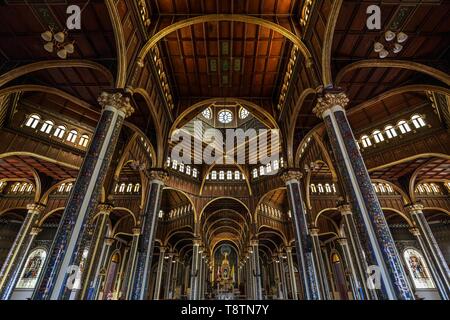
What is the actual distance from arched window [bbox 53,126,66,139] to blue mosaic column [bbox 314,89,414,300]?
19.1 meters

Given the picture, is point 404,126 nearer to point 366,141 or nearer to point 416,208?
point 366,141

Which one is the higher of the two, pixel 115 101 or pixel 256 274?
pixel 115 101

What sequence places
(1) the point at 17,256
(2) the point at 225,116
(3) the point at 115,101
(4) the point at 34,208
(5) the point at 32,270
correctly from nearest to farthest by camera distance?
(3) the point at 115,101
(1) the point at 17,256
(4) the point at 34,208
(2) the point at 225,116
(5) the point at 32,270

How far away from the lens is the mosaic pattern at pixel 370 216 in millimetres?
6902

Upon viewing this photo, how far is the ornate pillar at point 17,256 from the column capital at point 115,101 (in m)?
17.9

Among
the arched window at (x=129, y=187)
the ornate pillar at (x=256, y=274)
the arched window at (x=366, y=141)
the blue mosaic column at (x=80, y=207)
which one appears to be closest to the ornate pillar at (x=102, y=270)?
the arched window at (x=129, y=187)

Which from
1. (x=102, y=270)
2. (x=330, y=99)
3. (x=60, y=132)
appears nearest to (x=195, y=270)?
(x=102, y=270)

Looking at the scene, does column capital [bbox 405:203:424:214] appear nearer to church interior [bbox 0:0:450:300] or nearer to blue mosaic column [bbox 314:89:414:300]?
church interior [bbox 0:0:450:300]

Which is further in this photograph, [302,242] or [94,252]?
[94,252]

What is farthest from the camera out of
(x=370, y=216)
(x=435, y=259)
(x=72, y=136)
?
(x=72, y=136)

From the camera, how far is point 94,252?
1723 centimetres

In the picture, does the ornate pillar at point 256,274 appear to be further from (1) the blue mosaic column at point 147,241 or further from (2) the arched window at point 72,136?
(2) the arched window at point 72,136

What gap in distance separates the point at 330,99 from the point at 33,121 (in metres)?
20.4
